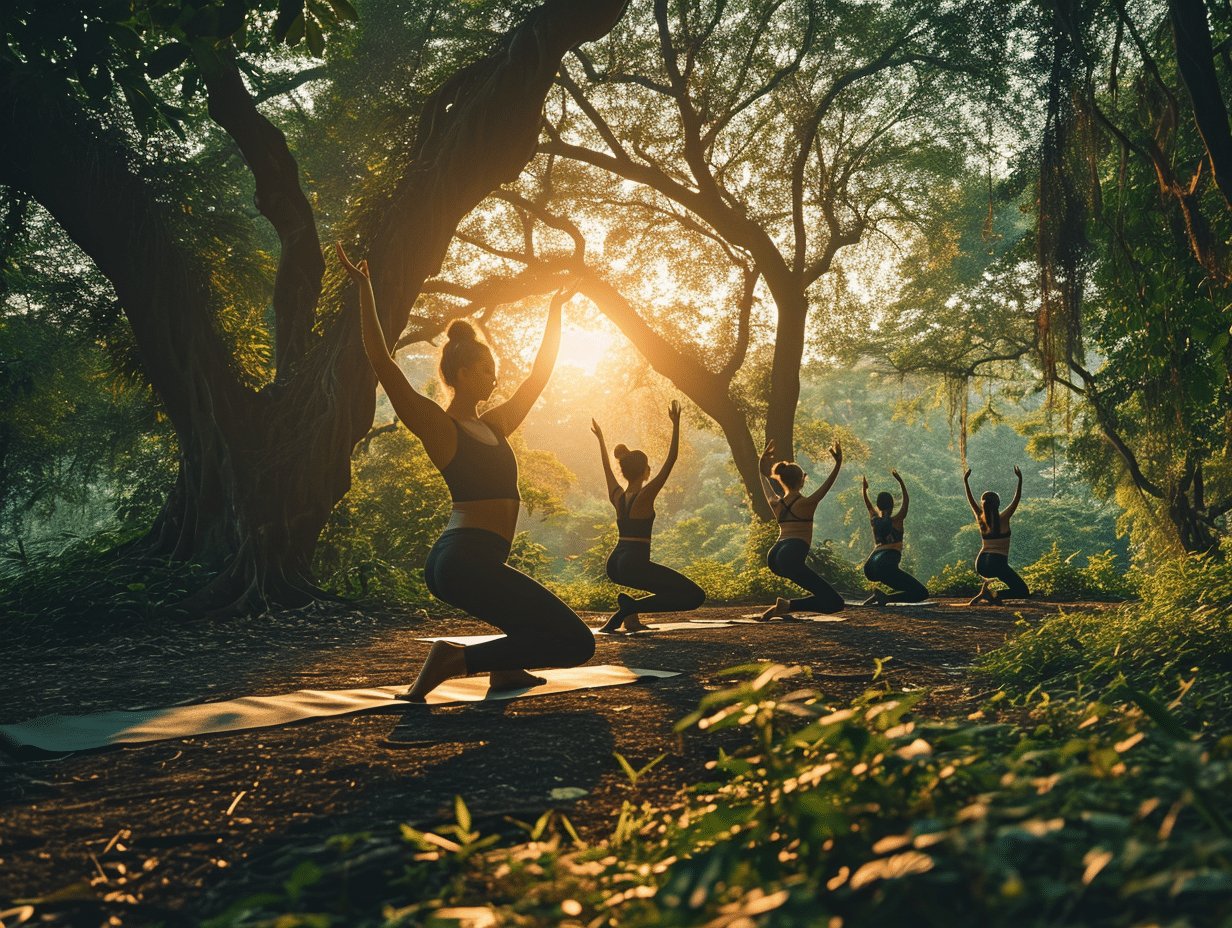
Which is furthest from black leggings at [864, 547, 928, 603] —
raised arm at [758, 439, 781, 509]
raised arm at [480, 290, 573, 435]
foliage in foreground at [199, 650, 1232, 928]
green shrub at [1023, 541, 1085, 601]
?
foliage in foreground at [199, 650, 1232, 928]

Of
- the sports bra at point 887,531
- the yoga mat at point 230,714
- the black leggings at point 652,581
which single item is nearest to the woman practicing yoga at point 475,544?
the yoga mat at point 230,714

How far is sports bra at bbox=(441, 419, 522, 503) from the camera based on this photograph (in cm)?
392

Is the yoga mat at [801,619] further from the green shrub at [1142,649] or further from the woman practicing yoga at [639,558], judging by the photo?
the green shrub at [1142,649]

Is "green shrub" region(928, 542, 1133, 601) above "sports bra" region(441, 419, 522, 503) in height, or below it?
below

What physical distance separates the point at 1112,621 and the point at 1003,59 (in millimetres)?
12782

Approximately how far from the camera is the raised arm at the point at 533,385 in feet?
14.1

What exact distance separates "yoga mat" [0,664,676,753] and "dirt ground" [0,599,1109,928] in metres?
0.12

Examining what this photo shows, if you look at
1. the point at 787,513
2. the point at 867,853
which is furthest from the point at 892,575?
the point at 867,853

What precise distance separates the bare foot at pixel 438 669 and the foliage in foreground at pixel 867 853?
5.66ft

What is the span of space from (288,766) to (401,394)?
1.73 m

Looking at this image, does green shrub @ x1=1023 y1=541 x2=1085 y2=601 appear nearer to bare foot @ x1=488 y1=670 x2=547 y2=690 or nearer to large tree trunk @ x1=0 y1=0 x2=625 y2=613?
large tree trunk @ x1=0 y1=0 x2=625 y2=613

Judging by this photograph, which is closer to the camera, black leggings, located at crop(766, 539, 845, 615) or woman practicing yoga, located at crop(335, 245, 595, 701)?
woman practicing yoga, located at crop(335, 245, 595, 701)

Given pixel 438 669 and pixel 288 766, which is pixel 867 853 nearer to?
pixel 288 766

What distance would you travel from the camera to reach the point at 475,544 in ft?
12.7
